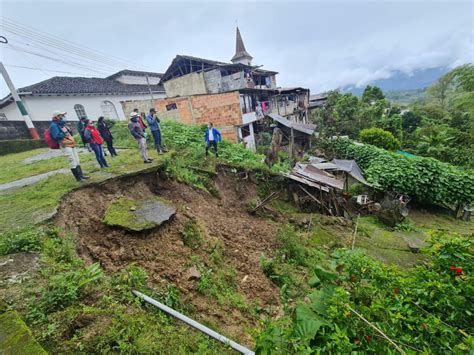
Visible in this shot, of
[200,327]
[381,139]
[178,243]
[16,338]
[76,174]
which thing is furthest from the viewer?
[381,139]

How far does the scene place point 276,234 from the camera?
6.34 meters

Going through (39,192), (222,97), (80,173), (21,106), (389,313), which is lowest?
(389,313)

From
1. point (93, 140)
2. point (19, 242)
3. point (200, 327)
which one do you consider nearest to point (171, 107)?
point (93, 140)

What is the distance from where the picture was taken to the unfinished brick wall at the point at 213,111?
15.5 meters

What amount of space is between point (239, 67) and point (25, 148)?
17018 mm

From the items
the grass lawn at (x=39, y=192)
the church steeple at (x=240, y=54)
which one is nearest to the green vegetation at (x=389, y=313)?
the grass lawn at (x=39, y=192)

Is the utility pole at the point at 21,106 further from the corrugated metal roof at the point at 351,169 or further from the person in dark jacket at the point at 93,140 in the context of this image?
the corrugated metal roof at the point at 351,169

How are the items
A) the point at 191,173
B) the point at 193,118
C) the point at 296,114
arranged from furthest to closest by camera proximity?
the point at 296,114 → the point at 193,118 → the point at 191,173

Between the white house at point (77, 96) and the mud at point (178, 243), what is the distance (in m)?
13.3

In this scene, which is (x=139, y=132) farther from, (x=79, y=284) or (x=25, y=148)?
(x=25, y=148)

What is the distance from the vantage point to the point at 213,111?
53.1 feet

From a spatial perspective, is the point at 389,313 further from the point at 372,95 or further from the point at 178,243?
the point at 372,95

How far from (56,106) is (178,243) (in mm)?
23641

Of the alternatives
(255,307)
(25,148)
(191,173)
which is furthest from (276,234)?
(25,148)
